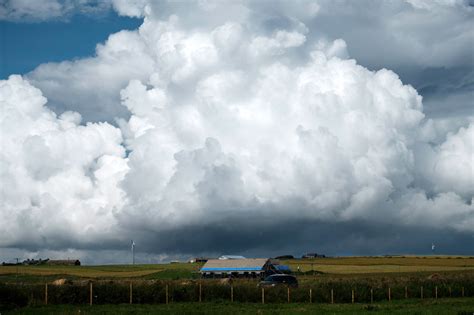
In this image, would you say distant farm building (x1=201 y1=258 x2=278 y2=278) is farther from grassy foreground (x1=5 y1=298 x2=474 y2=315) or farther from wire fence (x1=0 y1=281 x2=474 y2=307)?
grassy foreground (x1=5 y1=298 x2=474 y2=315)

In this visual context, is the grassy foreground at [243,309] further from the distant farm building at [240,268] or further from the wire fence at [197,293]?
the distant farm building at [240,268]

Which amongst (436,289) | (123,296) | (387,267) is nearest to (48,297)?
(123,296)

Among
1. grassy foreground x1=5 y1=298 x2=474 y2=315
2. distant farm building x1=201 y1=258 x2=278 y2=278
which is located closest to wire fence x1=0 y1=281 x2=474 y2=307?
grassy foreground x1=5 y1=298 x2=474 y2=315

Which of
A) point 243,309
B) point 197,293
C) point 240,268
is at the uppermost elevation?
point 197,293

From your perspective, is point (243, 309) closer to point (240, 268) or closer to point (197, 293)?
point (197, 293)

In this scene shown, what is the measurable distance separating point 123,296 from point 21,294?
757 cm

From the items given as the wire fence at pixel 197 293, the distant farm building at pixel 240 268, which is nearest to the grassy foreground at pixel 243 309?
the wire fence at pixel 197 293

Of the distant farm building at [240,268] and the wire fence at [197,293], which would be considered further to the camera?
the distant farm building at [240,268]

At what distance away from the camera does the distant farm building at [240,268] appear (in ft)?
359

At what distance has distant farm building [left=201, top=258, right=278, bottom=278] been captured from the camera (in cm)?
10938

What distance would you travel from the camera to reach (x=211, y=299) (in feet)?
181

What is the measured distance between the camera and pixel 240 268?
111938 mm

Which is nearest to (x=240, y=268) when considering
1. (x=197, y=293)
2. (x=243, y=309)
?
(x=197, y=293)

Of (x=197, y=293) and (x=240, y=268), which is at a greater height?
(x=197, y=293)
